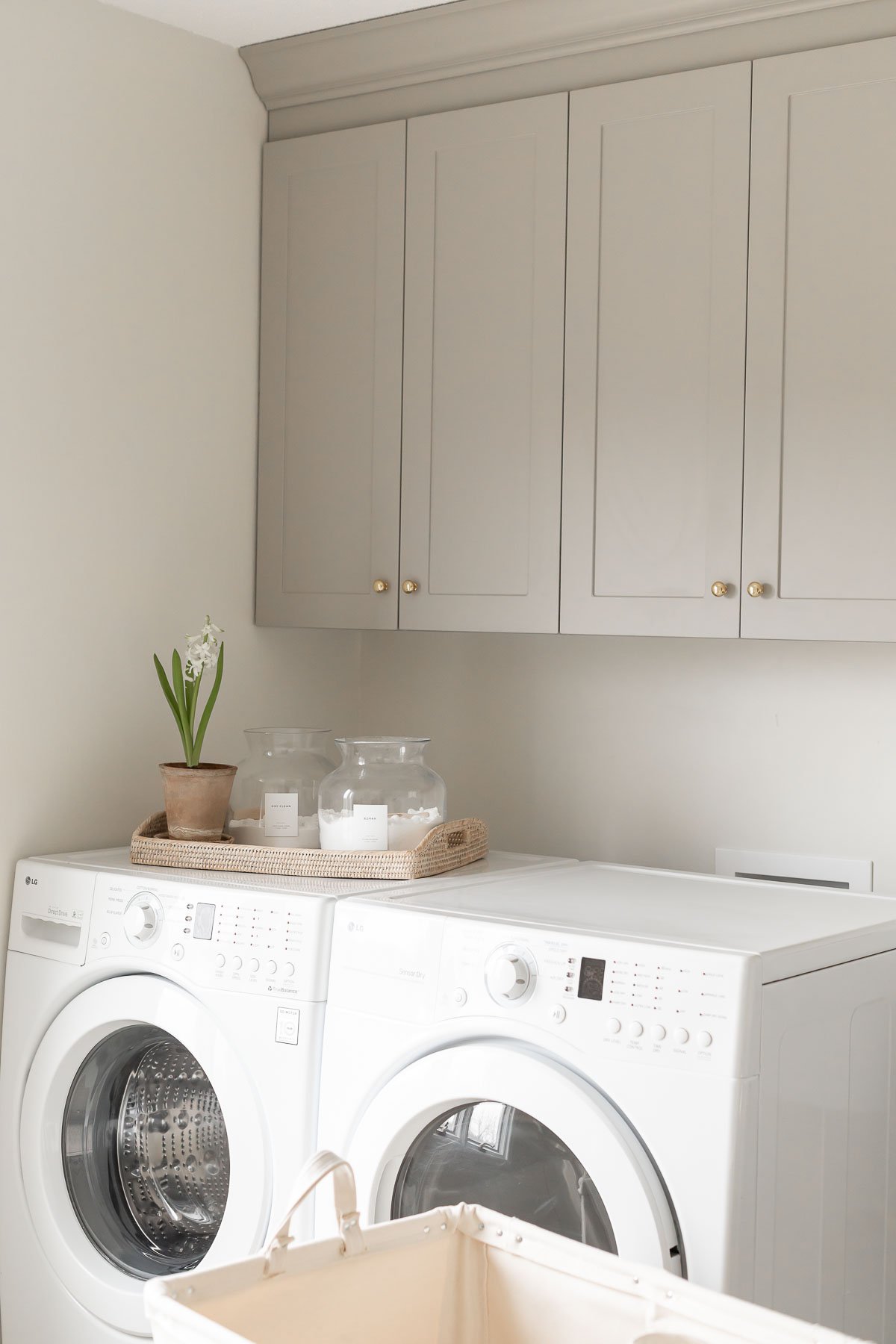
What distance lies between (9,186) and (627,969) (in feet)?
5.12

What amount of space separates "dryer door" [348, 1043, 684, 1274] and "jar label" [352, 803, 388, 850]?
444 millimetres

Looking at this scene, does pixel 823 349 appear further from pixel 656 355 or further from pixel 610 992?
pixel 610 992

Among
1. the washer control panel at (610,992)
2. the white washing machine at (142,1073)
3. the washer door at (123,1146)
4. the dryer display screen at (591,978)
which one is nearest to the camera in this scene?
the washer control panel at (610,992)

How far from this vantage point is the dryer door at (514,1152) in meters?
1.51

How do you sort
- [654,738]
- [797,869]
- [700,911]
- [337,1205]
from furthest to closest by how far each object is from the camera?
[654,738]
[797,869]
[700,911]
[337,1205]

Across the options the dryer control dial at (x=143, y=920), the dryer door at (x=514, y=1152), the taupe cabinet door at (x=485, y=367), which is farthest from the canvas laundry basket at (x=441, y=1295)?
the taupe cabinet door at (x=485, y=367)

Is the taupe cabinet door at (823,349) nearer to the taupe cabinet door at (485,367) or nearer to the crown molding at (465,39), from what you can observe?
the crown molding at (465,39)

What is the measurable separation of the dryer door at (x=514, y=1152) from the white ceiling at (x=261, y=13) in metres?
1.70

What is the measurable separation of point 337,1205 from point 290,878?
2.48ft

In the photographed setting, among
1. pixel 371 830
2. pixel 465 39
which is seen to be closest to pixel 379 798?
pixel 371 830

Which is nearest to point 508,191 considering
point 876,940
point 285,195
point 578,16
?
point 578,16

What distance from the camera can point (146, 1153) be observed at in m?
2.08

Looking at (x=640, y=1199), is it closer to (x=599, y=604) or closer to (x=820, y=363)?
(x=599, y=604)

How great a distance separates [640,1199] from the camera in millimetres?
1498
